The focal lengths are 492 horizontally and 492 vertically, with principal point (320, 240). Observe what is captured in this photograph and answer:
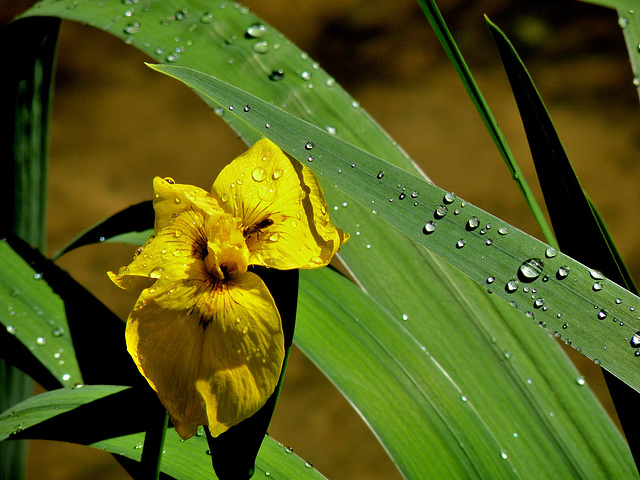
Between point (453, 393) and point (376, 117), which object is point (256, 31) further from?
point (376, 117)

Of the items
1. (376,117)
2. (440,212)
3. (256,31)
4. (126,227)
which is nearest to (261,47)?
(256,31)

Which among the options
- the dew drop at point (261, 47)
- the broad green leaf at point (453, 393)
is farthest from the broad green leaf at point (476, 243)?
the dew drop at point (261, 47)

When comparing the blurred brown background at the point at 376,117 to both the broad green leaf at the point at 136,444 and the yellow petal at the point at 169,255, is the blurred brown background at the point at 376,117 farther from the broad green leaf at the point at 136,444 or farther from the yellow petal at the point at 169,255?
the yellow petal at the point at 169,255

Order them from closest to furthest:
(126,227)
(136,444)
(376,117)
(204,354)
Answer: (204,354)
(136,444)
(126,227)
(376,117)

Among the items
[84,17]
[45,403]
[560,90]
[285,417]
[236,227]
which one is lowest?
[285,417]

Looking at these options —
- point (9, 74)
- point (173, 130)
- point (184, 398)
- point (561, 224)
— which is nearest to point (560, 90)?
point (173, 130)

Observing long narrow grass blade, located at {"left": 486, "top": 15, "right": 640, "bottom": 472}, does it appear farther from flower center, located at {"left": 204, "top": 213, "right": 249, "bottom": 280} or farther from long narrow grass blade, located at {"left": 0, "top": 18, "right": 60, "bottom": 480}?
long narrow grass blade, located at {"left": 0, "top": 18, "right": 60, "bottom": 480}

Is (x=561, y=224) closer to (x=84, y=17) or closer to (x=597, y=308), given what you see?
(x=597, y=308)
